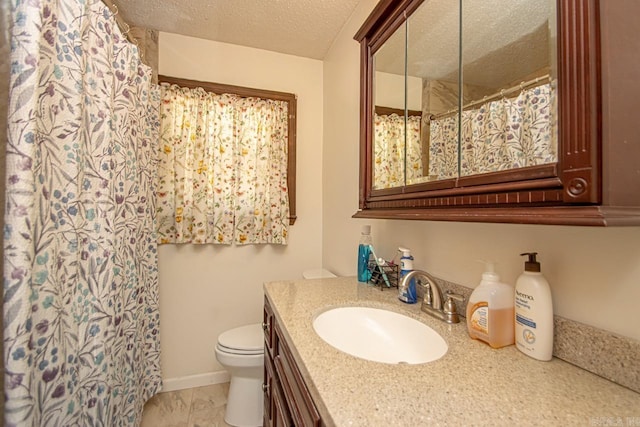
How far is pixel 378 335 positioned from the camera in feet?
3.28

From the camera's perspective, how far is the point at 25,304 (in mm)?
729

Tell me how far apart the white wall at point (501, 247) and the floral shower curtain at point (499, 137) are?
8.3 inches

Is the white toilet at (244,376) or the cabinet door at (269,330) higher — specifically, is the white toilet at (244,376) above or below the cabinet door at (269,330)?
below

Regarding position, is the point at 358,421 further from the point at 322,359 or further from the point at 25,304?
the point at 25,304

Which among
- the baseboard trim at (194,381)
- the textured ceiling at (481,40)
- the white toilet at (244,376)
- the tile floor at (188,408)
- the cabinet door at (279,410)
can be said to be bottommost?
the tile floor at (188,408)

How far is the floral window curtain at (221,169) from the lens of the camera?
73.6 inches

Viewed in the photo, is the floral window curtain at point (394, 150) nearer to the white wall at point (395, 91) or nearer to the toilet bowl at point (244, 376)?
the white wall at point (395, 91)

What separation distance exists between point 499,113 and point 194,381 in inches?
89.4

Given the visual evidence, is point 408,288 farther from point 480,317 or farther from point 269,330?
point 269,330

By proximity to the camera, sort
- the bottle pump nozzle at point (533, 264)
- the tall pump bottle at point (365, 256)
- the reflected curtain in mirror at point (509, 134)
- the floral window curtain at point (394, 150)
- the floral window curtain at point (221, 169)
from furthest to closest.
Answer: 1. the floral window curtain at point (221, 169)
2. the tall pump bottle at point (365, 256)
3. the floral window curtain at point (394, 150)
4. the bottle pump nozzle at point (533, 264)
5. the reflected curtain in mirror at point (509, 134)

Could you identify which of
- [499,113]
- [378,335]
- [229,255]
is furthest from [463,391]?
[229,255]

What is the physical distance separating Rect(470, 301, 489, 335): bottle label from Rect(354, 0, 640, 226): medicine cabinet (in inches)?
9.4

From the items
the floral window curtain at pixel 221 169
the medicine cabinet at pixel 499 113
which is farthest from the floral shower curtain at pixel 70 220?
the medicine cabinet at pixel 499 113

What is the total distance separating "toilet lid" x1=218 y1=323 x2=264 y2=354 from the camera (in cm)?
152
